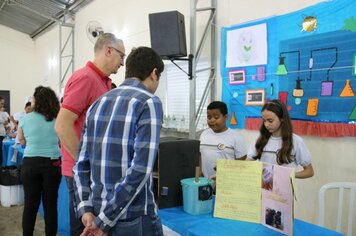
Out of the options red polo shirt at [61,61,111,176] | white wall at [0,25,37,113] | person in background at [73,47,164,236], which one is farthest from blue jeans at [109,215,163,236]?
white wall at [0,25,37,113]

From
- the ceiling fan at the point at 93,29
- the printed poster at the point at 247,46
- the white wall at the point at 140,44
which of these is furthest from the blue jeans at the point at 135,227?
the ceiling fan at the point at 93,29

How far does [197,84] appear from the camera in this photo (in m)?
3.73

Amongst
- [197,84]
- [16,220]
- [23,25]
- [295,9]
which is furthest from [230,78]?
[23,25]

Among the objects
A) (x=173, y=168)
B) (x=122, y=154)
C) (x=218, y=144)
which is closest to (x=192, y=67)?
(x=218, y=144)

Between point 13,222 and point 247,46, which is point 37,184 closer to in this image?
point 13,222

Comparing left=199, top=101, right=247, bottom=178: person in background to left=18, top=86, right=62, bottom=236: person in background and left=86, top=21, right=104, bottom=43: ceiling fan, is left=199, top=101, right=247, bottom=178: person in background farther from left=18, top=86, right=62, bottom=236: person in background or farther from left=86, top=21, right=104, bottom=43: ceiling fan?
left=86, top=21, right=104, bottom=43: ceiling fan

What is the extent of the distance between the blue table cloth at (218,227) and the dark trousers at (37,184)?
143 cm

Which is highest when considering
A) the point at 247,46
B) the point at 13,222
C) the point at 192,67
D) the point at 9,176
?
the point at 247,46

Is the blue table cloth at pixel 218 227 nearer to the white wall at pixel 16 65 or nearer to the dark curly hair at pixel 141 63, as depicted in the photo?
the dark curly hair at pixel 141 63

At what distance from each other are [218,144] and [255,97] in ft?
2.56

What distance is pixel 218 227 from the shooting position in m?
1.36

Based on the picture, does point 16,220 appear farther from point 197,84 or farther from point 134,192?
point 134,192

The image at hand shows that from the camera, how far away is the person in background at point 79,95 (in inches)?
59.3

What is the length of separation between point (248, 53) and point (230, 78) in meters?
0.32
